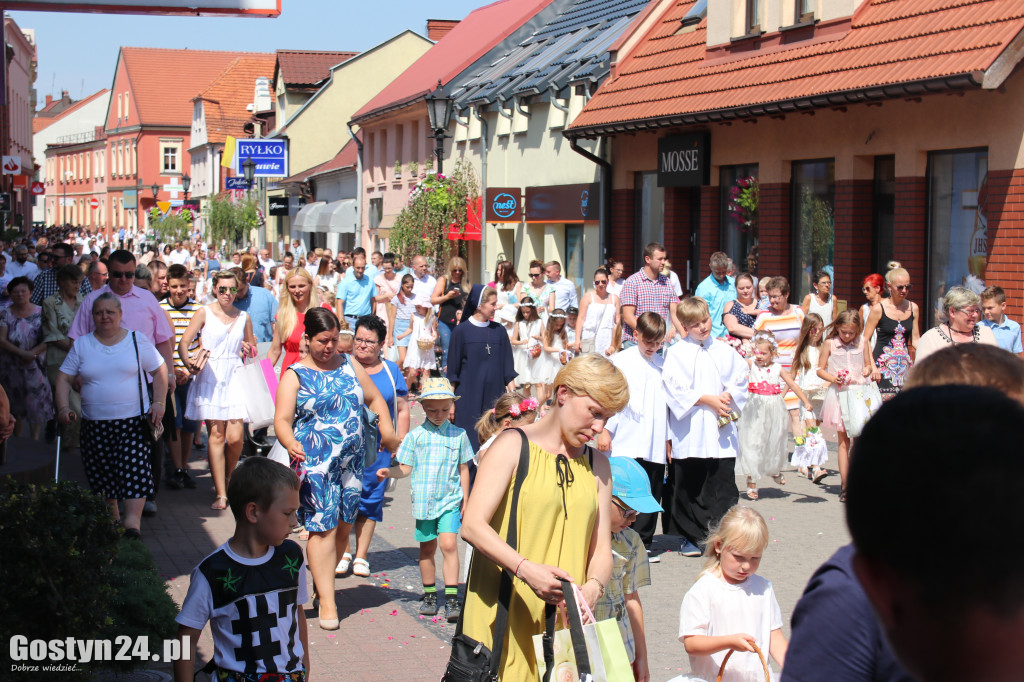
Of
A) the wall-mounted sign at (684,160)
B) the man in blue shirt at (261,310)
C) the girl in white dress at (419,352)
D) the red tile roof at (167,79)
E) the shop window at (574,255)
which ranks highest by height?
the red tile roof at (167,79)

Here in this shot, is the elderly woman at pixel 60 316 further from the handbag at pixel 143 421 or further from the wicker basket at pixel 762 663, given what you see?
the wicker basket at pixel 762 663

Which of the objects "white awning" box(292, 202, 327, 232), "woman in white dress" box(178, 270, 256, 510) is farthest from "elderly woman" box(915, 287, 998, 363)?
"white awning" box(292, 202, 327, 232)

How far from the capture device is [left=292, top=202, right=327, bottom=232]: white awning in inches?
1873

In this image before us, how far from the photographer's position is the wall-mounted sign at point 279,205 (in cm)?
5434

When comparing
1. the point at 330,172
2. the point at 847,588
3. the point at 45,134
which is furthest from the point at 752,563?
the point at 45,134

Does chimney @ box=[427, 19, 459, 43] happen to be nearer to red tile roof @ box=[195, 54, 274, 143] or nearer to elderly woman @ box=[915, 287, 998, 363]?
red tile roof @ box=[195, 54, 274, 143]

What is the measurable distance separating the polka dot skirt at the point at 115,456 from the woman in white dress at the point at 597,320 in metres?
8.47

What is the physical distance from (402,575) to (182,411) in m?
4.17

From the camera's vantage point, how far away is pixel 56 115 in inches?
5792

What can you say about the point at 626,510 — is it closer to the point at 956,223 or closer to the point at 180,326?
the point at 180,326

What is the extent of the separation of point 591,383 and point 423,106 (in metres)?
30.8

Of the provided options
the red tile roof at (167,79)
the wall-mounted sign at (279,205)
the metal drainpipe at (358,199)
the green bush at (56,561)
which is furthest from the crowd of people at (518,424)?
the red tile roof at (167,79)

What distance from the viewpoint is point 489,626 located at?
13.7 ft

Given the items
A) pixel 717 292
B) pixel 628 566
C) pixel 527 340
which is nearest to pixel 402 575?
pixel 628 566
